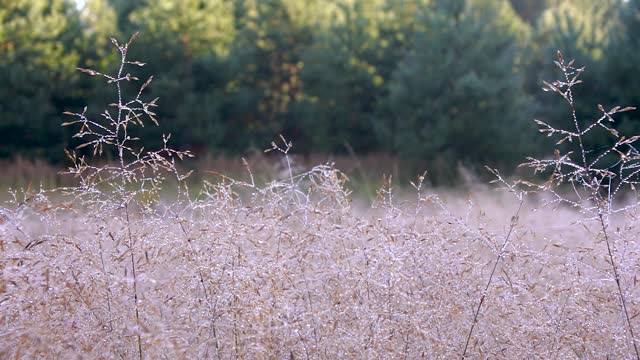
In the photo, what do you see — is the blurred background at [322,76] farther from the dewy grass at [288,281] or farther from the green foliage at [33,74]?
the dewy grass at [288,281]

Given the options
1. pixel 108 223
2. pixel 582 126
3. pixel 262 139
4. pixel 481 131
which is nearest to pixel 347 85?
pixel 262 139

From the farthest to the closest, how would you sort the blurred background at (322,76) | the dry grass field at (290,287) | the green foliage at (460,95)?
the green foliage at (460,95) → the blurred background at (322,76) → the dry grass field at (290,287)

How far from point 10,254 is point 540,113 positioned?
15319 mm

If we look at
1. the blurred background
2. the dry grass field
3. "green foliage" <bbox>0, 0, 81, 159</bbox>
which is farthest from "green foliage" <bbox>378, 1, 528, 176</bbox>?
the dry grass field

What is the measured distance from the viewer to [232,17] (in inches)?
836

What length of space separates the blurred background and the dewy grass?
39.4 feet

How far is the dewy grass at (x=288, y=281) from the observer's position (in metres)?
2.74

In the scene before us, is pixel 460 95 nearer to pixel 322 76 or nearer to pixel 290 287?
pixel 322 76

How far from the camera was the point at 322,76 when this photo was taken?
19.5m

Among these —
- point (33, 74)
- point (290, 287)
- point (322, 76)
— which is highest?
point (290, 287)

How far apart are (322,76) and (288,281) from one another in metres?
16.8

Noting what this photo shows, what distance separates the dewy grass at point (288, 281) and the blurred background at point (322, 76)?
12.0 metres

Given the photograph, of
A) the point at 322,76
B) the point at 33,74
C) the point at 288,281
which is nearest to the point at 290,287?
the point at 288,281

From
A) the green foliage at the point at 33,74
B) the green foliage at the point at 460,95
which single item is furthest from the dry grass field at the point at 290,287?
the green foliage at the point at 33,74
